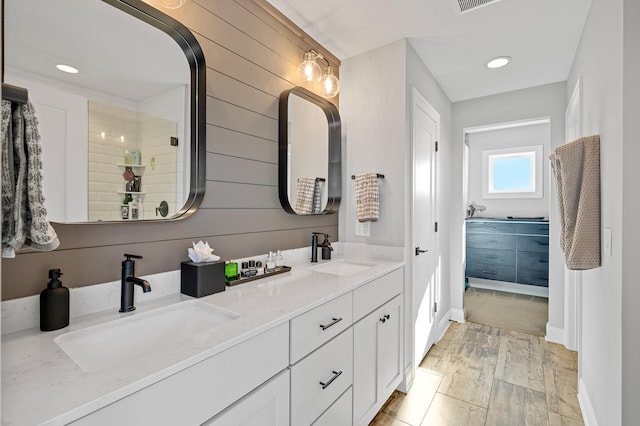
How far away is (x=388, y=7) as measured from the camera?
1.85 m

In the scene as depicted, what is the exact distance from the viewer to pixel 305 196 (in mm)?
2102

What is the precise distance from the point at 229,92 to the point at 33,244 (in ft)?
3.57

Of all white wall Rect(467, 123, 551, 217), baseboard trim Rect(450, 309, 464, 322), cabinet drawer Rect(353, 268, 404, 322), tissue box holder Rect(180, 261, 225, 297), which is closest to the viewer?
tissue box holder Rect(180, 261, 225, 297)

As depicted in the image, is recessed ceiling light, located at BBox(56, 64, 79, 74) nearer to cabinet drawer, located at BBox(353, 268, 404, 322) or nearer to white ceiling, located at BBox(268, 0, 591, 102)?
white ceiling, located at BBox(268, 0, 591, 102)

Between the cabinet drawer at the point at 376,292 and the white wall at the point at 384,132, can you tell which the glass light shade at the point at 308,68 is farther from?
the cabinet drawer at the point at 376,292

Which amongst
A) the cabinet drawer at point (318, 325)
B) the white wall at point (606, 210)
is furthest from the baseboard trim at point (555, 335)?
the cabinet drawer at point (318, 325)

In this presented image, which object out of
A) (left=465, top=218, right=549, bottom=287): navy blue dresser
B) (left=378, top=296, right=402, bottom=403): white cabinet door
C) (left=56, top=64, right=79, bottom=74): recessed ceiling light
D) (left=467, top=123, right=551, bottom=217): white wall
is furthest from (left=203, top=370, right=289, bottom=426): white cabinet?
A: (left=467, top=123, right=551, bottom=217): white wall

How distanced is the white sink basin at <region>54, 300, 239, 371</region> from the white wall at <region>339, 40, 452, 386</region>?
143 cm

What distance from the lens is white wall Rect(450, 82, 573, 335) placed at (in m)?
2.90

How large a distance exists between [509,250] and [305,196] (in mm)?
3658

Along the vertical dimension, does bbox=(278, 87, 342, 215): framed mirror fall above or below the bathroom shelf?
above

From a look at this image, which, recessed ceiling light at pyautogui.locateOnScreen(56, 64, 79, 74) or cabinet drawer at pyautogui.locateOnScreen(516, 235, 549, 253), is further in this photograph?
cabinet drawer at pyautogui.locateOnScreen(516, 235, 549, 253)

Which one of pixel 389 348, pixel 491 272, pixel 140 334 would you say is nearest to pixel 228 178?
pixel 140 334

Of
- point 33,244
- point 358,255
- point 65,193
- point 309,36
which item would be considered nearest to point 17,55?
point 65,193
